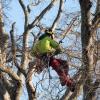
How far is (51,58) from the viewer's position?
27.1ft

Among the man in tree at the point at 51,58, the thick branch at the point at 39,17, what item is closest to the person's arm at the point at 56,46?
the man in tree at the point at 51,58

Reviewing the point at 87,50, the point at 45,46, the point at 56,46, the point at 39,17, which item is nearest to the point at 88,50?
the point at 87,50

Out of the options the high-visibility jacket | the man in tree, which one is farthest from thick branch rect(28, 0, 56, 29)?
the high-visibility jacket

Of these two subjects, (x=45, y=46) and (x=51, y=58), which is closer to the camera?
(x=45, y=46)

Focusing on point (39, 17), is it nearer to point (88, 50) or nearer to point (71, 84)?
point (71, 84)

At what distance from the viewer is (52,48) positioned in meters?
8.12

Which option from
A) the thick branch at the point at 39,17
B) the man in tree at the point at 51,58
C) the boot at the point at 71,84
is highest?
the thick branch at the point at 39,17

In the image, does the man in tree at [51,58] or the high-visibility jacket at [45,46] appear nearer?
→ the man in tree at [51,58]

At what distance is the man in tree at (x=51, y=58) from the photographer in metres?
7.93

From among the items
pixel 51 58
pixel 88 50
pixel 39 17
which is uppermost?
pixel 39 17

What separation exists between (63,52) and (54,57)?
269 mm

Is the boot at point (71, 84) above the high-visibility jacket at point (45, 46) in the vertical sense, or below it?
below

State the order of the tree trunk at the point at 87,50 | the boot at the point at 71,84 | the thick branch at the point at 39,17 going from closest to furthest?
the tree trunk at the point at 87,50 → the boot at the point at 71,84 → the thick branch at the point at 39,17

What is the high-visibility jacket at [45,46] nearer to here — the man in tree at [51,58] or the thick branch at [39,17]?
the man in tree at [51,58]
